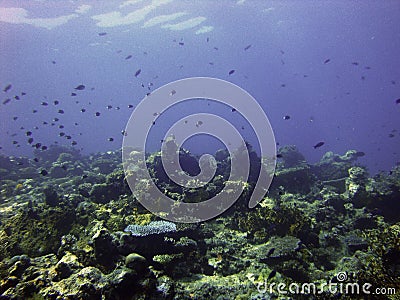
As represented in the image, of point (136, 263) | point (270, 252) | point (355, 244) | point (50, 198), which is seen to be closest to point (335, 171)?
point (355, 244)

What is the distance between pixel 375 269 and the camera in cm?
606

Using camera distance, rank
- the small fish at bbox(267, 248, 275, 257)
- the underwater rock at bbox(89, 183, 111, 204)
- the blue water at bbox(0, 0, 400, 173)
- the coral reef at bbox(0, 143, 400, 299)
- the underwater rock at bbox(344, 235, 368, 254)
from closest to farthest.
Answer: the coral reef at bbox(0, 143, 400, 299)
the small fish at bbox(267, 248, 275, 257)
the underwater rock at bbox(344, 235, 368, 254)
the underwater rock at bbox(89, 183, 111, 204)
the blue water at bbox(0, 0, 400, 173)

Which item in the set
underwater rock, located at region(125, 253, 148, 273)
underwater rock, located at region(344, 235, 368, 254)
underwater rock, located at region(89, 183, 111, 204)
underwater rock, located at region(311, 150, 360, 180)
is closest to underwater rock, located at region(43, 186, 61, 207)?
underwater rock, located at region(89, 183, 111, 204)

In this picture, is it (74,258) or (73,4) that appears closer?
(74,258)

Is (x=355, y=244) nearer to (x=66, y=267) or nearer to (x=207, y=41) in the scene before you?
(x=66, y=267)

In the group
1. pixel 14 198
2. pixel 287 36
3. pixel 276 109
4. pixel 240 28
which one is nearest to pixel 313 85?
pixel 276 109

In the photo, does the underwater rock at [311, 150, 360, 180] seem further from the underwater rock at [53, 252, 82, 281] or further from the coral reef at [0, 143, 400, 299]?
the underwater rock at [53, 252, 82, 281]

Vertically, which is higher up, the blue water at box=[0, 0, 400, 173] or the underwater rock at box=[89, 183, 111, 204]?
the blue water at box=[0, 0, 400, 173]

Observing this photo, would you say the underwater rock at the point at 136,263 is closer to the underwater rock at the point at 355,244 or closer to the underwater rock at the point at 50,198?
the underwater rock at the point at 355,244

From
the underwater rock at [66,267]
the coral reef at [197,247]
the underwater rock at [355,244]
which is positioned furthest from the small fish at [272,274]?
the underwater rock at [66,267]

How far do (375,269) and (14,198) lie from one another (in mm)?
19118

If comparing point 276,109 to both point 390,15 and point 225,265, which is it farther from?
point 225,265

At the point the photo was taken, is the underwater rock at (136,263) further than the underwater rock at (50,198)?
No

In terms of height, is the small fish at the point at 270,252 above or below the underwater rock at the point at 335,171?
below
